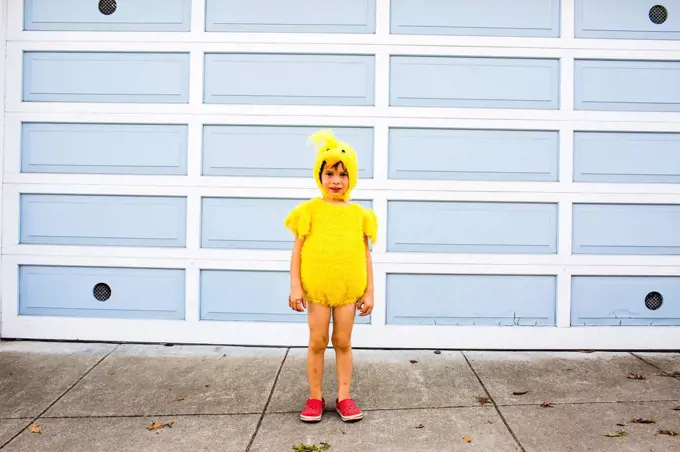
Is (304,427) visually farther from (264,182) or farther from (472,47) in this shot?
(472,47)

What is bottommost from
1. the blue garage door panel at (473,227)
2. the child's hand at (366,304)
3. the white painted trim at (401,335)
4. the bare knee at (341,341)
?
the white painted trim at (401,335)

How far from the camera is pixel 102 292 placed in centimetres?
379

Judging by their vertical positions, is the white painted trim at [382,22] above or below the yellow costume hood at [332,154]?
above

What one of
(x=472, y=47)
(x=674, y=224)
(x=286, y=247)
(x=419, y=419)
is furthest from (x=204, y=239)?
(x=674, y=224)

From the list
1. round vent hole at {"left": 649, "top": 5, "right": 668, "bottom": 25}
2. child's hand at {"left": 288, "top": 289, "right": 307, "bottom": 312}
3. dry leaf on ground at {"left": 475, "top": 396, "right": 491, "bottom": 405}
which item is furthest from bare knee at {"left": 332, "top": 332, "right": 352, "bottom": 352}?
round vent hole at {"left": 649, "top": 5, "right": 668, "bottom": 25}

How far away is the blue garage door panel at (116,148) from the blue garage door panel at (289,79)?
18.2 inches

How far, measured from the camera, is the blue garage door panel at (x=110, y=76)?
3725 millimetres

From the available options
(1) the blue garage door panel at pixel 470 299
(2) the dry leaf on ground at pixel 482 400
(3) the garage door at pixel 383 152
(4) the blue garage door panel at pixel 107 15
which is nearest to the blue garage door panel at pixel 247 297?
(3) the garage door at pixel 383 152

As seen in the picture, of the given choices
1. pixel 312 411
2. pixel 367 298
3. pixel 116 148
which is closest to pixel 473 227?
pixel 367 298

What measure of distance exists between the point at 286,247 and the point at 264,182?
0.50 m

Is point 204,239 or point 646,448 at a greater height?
point 204,239

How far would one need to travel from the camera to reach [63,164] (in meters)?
3.74

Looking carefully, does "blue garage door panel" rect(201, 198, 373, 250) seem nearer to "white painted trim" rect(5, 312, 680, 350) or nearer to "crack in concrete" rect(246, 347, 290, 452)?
"white painted trim" rect(5, 312, 680, 350)

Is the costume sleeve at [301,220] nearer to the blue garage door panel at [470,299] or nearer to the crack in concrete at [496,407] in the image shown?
the blue garage door panel at [470,299]
